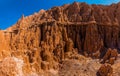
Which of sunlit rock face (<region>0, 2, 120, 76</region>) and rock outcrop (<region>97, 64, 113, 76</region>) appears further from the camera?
sunlit rock face (<region>0, 2, 120, 76</region>)

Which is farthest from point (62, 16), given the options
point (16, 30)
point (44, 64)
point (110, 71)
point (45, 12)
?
point (110, 71)

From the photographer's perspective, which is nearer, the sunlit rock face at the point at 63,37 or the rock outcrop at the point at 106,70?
the rock outcrop at the point at 106,70

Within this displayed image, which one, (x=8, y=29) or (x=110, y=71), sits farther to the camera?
(x=8, y=29)

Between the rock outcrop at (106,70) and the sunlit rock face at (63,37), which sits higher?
the sunlit rock face at (63,37)

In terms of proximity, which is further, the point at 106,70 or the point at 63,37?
the point at 63,37

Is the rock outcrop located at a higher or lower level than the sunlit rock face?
lower

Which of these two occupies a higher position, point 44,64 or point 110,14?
point 110,14

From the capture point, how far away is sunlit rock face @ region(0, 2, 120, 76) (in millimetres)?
104562

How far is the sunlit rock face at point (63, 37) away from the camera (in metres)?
105

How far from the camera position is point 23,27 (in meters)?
119

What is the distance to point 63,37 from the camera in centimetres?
11794

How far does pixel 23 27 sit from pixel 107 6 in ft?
97.1

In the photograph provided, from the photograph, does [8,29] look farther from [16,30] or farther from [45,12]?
[45,12]

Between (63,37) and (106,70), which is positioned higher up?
(63,37)
